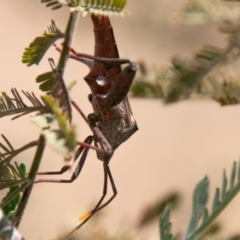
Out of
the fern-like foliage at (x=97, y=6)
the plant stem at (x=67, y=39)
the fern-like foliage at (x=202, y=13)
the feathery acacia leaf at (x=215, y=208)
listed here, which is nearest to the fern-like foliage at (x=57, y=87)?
the plant stem at (x=67, y=39)

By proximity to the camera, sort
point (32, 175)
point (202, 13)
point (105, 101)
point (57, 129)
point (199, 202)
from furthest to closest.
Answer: point (105, 101), point (199, 202), point (202, 13), point (32, 175), point (57, 129)

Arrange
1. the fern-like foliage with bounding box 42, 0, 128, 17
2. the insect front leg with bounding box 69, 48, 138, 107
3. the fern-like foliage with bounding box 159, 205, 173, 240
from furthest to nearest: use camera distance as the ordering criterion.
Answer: the insect front leg with bounding box 69, 48, 138, 107, the fern-like foliage with bounding box 159, 205, 173, 240, the fern-like foliage with bounding box 42, 0, 128, 17

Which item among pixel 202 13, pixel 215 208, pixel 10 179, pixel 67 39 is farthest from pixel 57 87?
pixel 215 208

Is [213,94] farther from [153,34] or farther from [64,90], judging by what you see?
[153,34]

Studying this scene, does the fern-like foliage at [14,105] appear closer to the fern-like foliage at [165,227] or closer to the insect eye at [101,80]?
the fern-like foliage at [165,227]

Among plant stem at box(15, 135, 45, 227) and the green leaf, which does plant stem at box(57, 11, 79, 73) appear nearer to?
plant stem at box(15, 135, 45, 227)

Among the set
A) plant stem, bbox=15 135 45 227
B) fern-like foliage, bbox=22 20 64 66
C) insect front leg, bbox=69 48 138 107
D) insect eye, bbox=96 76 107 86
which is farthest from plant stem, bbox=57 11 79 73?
insect eye, bbox=96 76 107 86

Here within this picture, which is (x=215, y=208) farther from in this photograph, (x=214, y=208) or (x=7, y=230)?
(x=7, y=230)

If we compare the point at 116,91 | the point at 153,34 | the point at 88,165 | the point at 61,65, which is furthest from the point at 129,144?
the point at 61,65
